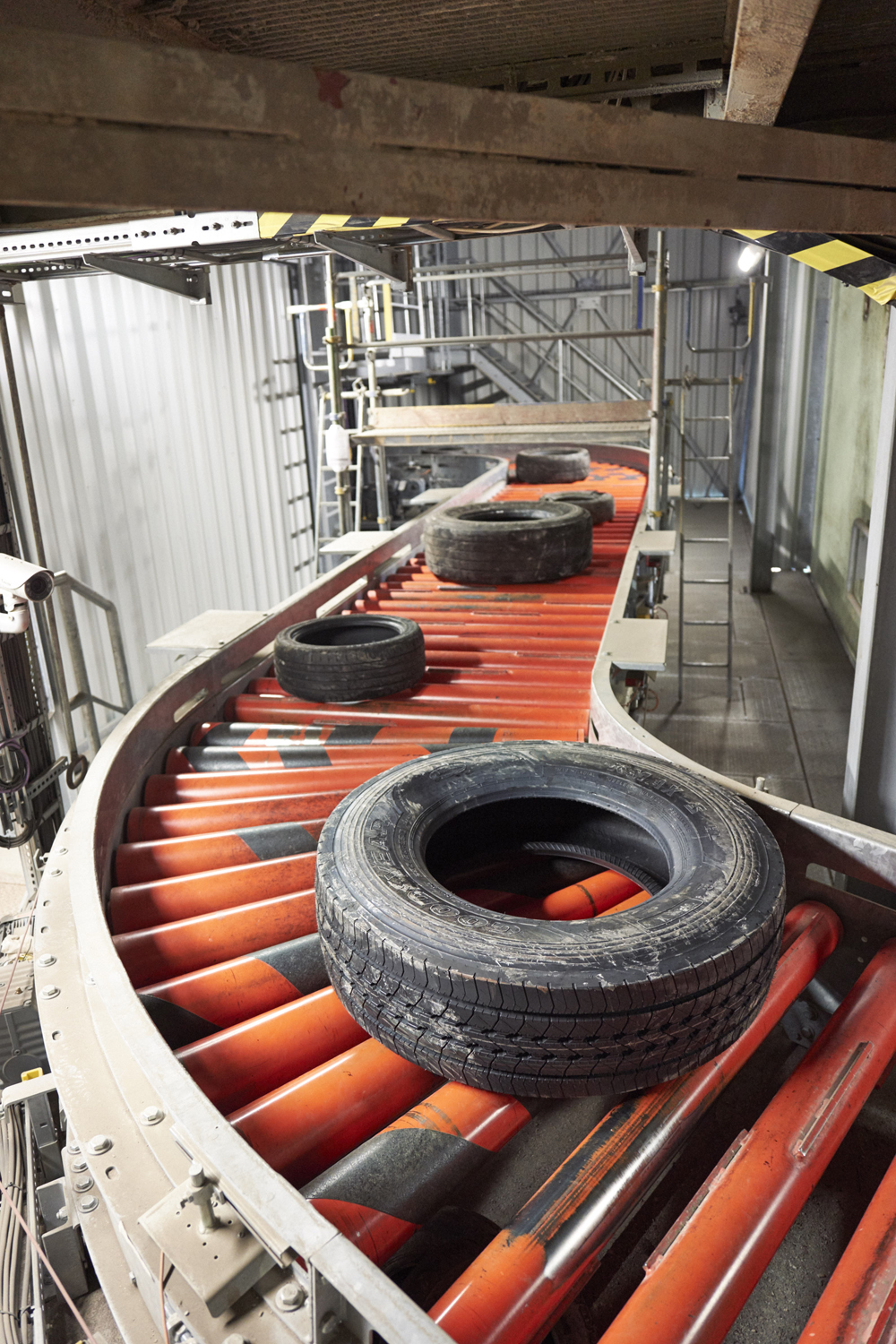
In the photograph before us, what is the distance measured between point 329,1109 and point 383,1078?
0.13 meters

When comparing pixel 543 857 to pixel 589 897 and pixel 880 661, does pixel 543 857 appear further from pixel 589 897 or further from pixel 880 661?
pixel 880 661

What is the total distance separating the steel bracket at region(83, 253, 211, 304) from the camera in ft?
12.6

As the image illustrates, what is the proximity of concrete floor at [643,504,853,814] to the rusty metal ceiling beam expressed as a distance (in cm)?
423

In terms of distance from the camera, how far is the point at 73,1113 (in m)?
1.69

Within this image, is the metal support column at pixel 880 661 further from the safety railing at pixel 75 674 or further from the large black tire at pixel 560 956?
the safety railing at pixel 75 674

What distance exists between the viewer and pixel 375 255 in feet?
14.8

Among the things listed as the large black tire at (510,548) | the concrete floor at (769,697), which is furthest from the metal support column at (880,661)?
the large black tire at (510,548)

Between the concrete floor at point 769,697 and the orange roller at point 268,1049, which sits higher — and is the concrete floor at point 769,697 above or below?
below

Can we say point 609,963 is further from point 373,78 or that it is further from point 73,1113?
point 373,78

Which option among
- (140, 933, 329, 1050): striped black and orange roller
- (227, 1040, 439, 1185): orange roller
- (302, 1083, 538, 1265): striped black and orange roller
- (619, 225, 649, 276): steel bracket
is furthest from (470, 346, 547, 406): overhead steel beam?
(302, 1083, 538, 1265): striped black and orange roller

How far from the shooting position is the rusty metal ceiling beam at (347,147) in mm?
879

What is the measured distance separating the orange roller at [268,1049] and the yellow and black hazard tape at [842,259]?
237 cm

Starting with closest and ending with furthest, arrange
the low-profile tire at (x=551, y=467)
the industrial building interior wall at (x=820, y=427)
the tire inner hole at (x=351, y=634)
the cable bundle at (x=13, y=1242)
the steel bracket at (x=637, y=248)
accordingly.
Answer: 1. the cable bundle at (x=13, y=1242)
2. the tire inner hole at (x=351, y=634)
3. the steel bracket at (x=637, y=248)
4. the industrial building interior wall at (x=820, y=427)
5. the low-profile tire at (x=551, y=467)

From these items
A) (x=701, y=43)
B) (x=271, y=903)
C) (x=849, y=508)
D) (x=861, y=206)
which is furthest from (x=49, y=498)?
(x=849, y=508)
